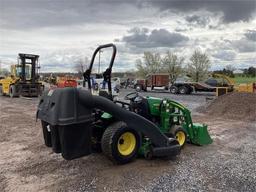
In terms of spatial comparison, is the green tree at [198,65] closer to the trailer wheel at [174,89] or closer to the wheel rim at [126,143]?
the trailer wheel at [174,89]

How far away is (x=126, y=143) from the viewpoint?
15.5 ft

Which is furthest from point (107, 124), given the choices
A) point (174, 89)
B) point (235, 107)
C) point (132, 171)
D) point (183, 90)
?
point (174, 89)

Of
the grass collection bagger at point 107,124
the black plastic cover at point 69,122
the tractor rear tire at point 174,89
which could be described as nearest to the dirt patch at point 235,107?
the grass collection bagger at point 107,124

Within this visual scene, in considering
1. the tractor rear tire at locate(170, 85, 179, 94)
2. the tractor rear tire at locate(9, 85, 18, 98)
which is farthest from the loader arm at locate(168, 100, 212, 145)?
the tractor rear tire at locate(170, 85, 179, 94)

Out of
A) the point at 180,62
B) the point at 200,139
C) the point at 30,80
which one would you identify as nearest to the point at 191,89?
the point at 30,80

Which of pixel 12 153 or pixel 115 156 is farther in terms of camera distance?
pixel 12 153

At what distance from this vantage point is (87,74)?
16.8ft

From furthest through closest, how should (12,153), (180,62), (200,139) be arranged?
(180,62) → (200,139) → (12,153)

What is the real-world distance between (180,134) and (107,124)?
168 cm

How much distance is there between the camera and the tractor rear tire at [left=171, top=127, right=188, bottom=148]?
5.72 m

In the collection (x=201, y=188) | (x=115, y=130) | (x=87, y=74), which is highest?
(x=87, y=74)

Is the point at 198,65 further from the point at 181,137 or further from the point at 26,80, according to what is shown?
the point at 181,137

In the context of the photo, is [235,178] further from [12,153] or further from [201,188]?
[12,153]

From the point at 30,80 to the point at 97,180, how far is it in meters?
16.2
